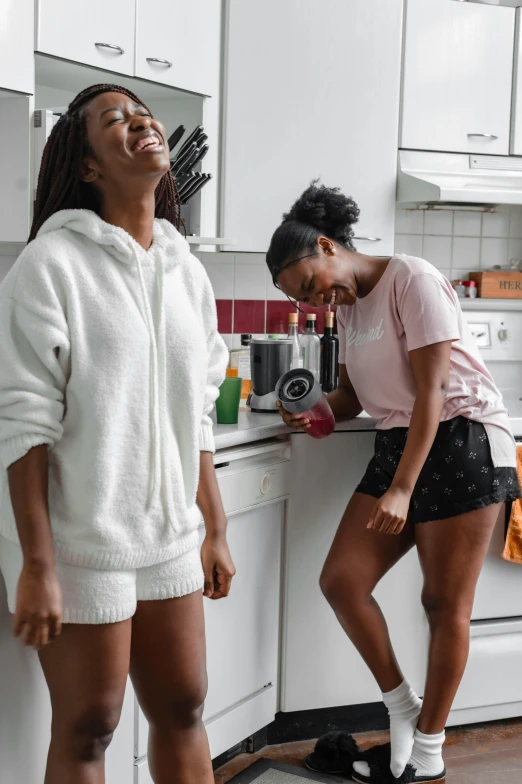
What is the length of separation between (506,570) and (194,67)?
1.64 meters

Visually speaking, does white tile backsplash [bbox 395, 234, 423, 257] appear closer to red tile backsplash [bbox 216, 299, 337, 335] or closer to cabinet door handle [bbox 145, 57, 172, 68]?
red tile backsplash [bbox 216, 299, 337, 335]

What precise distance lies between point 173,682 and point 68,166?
0.78 metres

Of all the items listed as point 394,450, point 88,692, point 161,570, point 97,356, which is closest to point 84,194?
point 97,356

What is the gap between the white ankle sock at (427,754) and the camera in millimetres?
2164

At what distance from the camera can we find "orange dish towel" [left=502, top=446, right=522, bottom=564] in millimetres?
2394

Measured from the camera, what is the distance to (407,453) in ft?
6.39

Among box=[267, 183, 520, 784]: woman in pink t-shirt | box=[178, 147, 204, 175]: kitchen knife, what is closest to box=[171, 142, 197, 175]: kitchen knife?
box=[178, 147, 204, 175]: kitchen knife

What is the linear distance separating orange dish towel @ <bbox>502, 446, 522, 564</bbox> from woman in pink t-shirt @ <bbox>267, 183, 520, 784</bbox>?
0.28 meters

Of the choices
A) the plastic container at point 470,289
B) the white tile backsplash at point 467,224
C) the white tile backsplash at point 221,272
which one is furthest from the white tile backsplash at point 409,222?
the white tile backsplash at point 221,272

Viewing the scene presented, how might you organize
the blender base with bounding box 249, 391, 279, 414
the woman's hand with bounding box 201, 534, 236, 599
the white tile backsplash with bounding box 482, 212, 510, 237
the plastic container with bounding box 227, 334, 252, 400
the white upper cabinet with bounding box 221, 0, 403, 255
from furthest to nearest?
the white tile backsplash with bounding box 482, 212, 510, 237 < the plastic container with bounding box 227, 334, 252, 400 < the white upper cabinet with bounding box 221, 0, 403, 255 < the blender base with bounding box 249, 391, 279, 414 < the woman's hand with bounding box 201, 534, 236, 599

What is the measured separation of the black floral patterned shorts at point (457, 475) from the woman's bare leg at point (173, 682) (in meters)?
0.84

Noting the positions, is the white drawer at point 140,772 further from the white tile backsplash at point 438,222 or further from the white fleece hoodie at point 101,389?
the white tile backsplash at point 438,222

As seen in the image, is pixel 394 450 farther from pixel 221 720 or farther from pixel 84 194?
pixel 84 194

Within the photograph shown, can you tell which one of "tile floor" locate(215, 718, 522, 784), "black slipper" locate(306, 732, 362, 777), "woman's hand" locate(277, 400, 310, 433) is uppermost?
"woman's hand" locate(277, 400, 310, 433)
